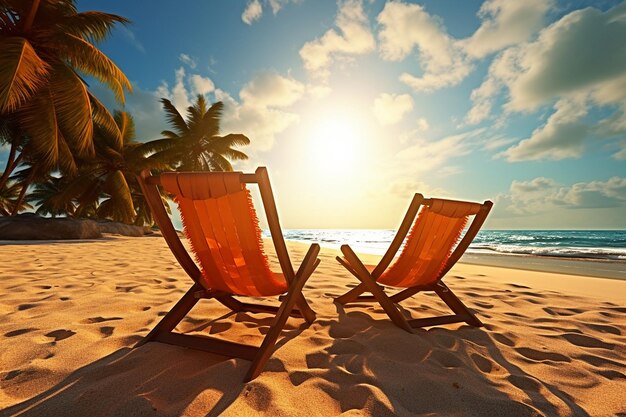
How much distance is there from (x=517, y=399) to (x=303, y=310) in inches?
49.5

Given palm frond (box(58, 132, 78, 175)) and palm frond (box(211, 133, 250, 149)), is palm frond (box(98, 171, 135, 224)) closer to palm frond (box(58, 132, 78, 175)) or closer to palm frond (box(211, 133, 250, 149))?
palm frond (box(58, 132, 78, 175))

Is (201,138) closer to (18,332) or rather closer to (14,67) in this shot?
(14,67)

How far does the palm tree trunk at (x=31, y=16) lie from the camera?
923 centimetres

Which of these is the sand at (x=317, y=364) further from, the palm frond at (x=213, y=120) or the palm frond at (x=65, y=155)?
the palm frond at (x=213, y=120)

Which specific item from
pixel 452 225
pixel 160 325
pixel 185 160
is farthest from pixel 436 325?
pixel 185 160

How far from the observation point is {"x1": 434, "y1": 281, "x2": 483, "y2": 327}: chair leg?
2.30 m

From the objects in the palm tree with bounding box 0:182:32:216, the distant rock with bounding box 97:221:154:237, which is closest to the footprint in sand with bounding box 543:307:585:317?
the distant rock with bounding box 97:221:154:237

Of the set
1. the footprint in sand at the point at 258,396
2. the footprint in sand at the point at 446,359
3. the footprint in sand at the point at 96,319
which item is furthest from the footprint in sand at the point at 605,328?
the footprint in sand at the point at 96,319

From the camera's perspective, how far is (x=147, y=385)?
139 cm

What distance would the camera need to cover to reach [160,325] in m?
1.82

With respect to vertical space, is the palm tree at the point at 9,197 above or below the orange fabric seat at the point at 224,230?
above

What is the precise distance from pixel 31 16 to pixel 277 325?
13460 millimetres

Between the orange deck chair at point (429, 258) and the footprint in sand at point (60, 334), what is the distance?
1.88 metres

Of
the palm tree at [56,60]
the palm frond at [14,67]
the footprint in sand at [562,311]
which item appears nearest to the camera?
the footprint in sand at [562,311]
